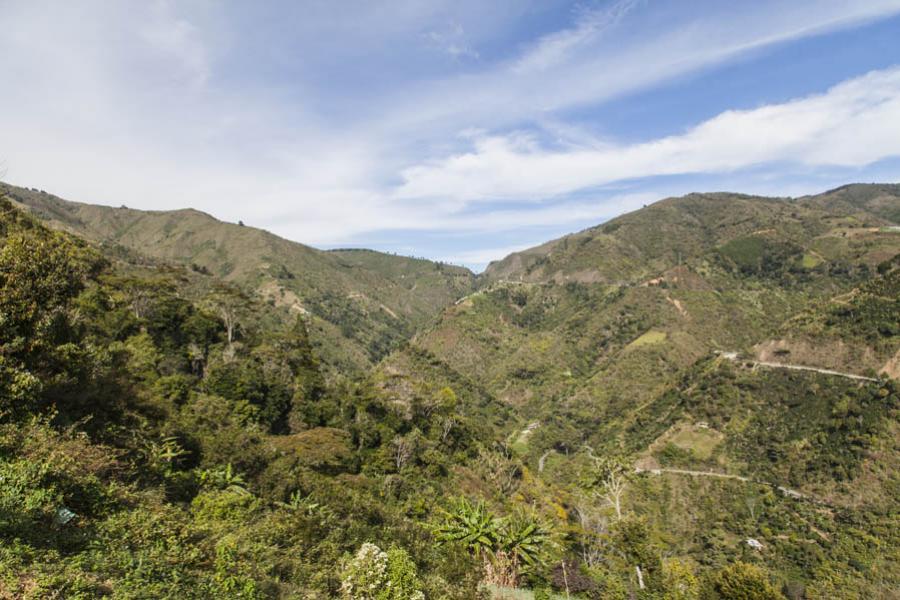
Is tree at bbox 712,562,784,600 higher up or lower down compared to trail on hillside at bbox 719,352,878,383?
lower down

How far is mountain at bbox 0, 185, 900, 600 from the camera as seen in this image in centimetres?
1298

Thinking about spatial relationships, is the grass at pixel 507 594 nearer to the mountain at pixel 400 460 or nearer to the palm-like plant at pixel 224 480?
the mountain at pixel 400 460

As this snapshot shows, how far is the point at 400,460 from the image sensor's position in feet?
155

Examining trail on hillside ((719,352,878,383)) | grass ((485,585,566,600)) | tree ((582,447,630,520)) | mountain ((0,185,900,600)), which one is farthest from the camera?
trail on hillside ((719,352,878,383))

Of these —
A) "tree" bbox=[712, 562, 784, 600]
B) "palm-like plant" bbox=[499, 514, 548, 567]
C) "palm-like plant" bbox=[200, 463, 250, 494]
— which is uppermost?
"palm-like plant" bbox=[200, 463, 250, 494]

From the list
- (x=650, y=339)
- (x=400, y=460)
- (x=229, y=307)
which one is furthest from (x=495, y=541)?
(x=650, y=339)

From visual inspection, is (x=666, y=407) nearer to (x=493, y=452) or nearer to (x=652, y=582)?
(x=493, y=452)

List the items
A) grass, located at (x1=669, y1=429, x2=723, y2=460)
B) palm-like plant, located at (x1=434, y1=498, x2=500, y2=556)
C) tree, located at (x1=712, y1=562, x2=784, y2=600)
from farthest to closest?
grass, located at (x1=669, y1=429, x2=723, y2=460)
tree, located at (x1=712, y1=562, x2=784, y2=600)
palm-like plant, located at (x1=434, y1=498, x2=500, y2=556)

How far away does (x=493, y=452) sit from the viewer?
66.7m

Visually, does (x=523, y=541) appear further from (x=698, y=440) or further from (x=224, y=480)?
(x=698, y=440)

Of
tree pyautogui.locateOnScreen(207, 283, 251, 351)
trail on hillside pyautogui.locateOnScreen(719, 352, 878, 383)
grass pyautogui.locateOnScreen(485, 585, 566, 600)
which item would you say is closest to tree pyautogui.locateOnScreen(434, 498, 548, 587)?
grass pyautogui.locateOnScreen(485, 585, 566, 600)

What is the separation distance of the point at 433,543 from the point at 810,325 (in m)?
111

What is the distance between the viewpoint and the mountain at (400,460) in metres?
13.0

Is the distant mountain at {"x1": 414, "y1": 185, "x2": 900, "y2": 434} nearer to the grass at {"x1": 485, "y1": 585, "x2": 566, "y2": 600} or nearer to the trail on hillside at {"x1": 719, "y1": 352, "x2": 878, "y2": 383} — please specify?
the trail on hillside at {"x1": 719, "y1": 352, "x2": 878, "y2": 383}
